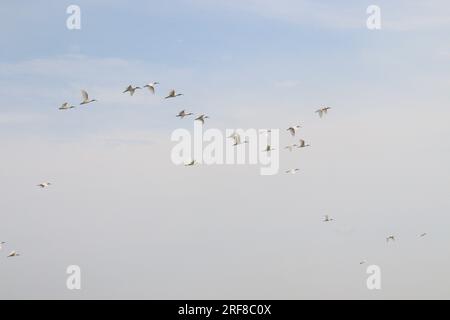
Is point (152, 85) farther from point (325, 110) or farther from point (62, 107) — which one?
point (325, 110)

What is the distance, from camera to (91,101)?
7262 cm
